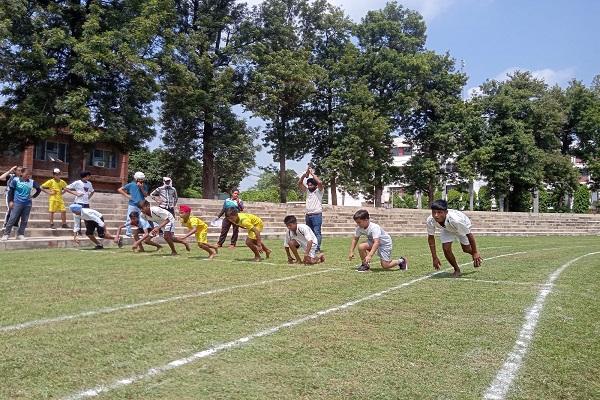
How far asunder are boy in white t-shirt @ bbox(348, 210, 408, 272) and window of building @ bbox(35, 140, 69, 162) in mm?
43247

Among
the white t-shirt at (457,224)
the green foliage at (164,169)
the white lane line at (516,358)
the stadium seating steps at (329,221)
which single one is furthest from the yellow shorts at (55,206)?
the green foliage at (164,169)

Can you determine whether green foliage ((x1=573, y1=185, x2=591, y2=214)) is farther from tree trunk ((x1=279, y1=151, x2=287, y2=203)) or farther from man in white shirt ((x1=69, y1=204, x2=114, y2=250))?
man in white shirt ((x1=69, y1=204, x2=114, y2=250))

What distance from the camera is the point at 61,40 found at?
82.3 ft

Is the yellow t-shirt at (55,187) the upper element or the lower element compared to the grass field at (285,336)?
upper

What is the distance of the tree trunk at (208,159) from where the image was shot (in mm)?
34250

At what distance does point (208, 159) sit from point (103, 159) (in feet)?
72.4

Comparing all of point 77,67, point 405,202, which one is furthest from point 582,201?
point 77,67

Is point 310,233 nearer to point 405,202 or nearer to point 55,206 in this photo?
point 55,206

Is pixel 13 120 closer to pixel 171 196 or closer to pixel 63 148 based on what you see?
pixel 171 196

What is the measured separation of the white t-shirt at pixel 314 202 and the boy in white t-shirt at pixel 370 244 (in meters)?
2.14

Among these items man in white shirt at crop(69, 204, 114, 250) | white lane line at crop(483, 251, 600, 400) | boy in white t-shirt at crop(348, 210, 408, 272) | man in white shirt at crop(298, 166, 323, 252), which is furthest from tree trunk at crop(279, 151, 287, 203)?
white lane line at crop(483, 251, 600, 400)

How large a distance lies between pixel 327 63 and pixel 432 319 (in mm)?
36556

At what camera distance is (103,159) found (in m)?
52.5

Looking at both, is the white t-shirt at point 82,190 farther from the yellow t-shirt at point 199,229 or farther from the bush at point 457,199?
the bush at point 457,199
